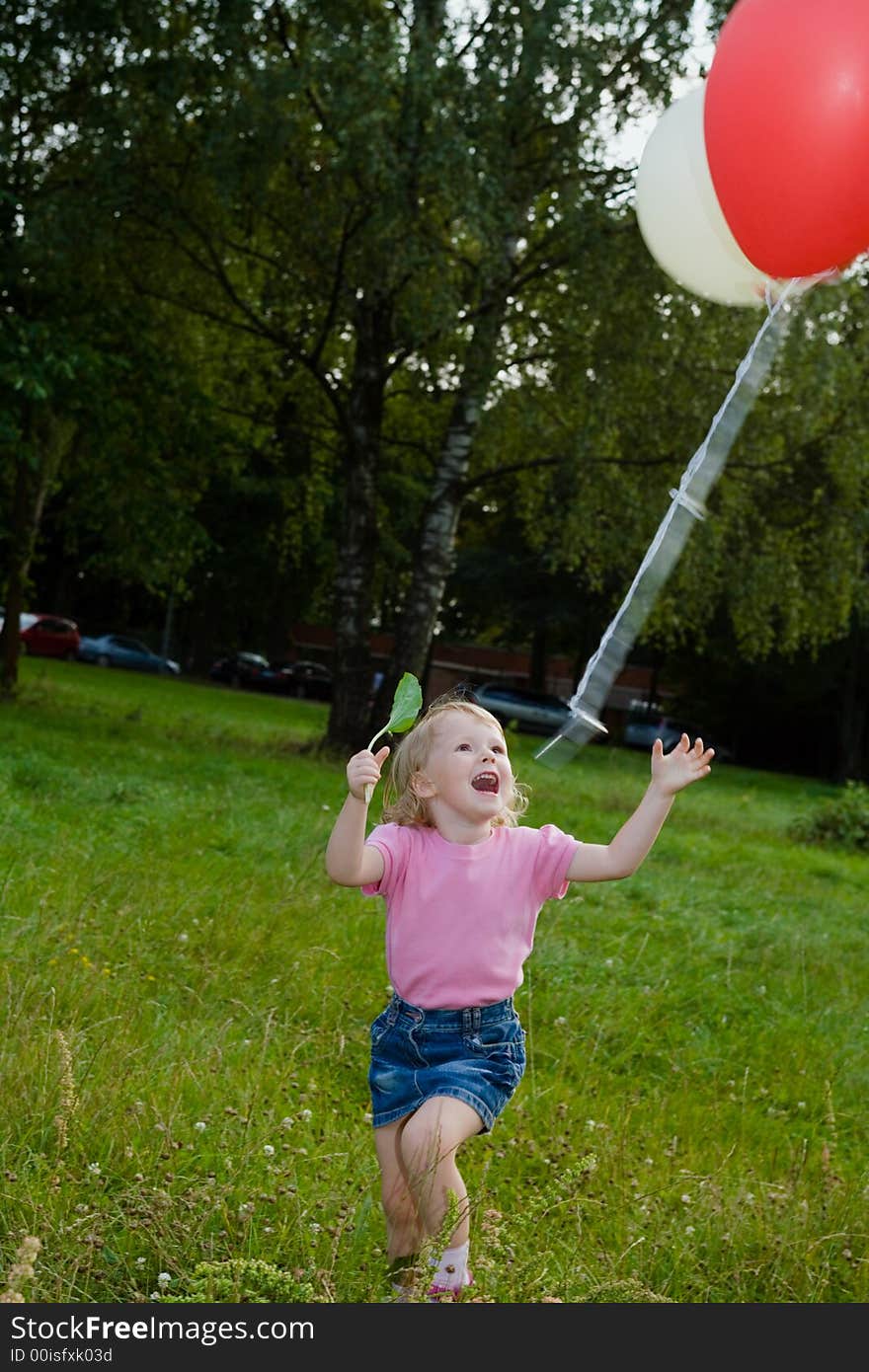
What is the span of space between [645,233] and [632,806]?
37.4 feet

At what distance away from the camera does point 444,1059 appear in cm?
290

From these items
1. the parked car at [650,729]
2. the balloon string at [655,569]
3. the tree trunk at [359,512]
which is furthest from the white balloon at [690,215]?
the parked car at [650,729]

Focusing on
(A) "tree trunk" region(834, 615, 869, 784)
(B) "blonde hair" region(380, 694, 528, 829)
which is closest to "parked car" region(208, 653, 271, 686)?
(A) "tree trunk" region(834, 615, 869, 784)

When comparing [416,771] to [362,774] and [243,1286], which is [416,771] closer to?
[362,774]

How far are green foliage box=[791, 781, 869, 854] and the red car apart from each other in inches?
1033

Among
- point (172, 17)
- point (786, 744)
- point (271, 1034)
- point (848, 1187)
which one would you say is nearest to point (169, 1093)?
point (271, 1034)

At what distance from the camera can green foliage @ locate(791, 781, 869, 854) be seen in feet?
46.5

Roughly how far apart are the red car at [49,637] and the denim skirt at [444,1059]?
3526 cm

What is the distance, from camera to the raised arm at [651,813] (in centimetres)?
289

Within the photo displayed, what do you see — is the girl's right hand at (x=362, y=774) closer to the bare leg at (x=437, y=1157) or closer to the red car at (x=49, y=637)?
the bare leg at (x=437, y=1157)

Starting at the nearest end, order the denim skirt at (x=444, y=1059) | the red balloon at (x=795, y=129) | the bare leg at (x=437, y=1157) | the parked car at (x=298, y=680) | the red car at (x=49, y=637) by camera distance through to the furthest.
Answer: the bare leg at (x=437, y=1157) → the denim skirt at (x=444, y=1059) → the red balloon at (x=795, y=129) → the red car at (x=49, y=637) → the parked car at (x=298, y=680)

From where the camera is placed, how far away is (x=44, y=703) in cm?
1680
